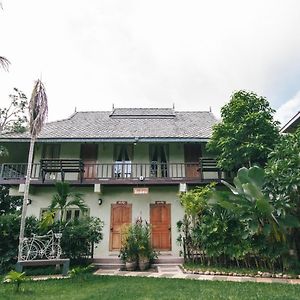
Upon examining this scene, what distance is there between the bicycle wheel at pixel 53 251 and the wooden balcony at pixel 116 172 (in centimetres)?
373

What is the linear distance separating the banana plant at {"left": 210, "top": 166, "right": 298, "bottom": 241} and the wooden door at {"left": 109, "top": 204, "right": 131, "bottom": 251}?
5.09 metres

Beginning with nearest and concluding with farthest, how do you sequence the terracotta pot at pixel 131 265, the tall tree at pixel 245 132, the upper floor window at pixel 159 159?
the terracotta pot at pixel 131 265 < the tall tree at pixel 245 132 < the upper floor window at pixel 159 159

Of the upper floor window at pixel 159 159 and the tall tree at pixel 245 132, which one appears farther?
the upper floor window at pixel 159 159

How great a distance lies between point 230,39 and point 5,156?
12204 mm

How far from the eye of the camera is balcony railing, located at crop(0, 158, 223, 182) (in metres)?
12.3

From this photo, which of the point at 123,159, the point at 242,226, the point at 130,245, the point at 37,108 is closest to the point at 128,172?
the point at 123,159

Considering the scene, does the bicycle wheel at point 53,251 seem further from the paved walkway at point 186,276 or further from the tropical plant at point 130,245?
the tropical plant at point 130,245

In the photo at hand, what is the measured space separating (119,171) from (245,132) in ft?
19.4

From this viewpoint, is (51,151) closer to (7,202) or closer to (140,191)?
(140,191)

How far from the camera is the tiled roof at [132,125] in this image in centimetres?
1298

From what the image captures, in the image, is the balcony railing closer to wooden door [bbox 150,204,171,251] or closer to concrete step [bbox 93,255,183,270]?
wooden door [bbox 150,204,171,251]

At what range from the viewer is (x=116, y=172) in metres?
12.8

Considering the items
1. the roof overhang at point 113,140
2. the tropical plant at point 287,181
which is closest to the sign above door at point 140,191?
the roof overhang at point 113,140

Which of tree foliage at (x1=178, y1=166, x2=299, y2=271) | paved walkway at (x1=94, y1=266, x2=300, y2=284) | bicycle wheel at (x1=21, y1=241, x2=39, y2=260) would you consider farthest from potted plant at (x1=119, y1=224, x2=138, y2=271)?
bicycle wheel at (x1=21, y1=241, x2=39, y2=260)
